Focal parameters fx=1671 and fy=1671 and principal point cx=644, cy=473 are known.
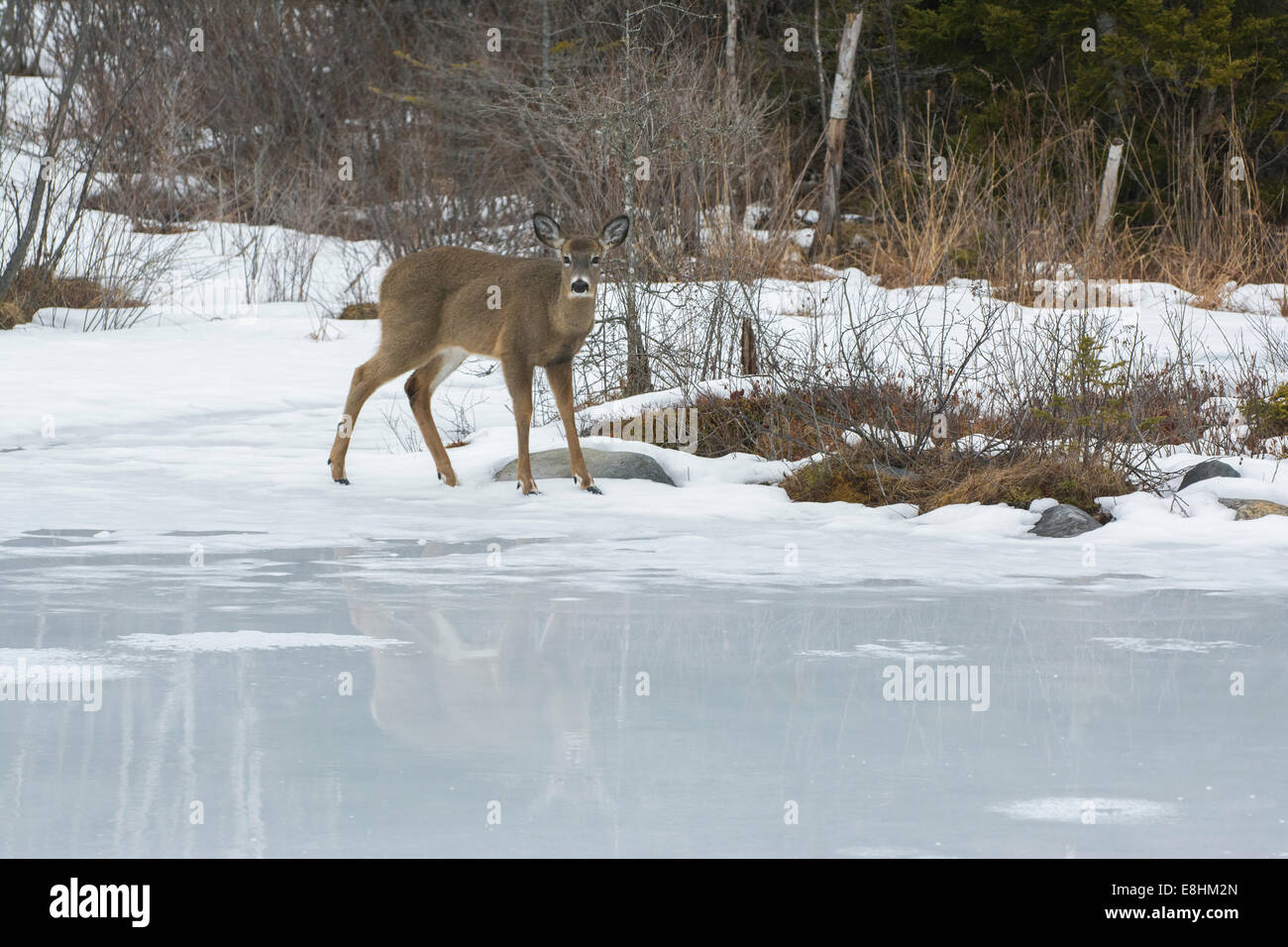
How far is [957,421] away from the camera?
35.3 feet

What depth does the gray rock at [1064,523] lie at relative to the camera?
8492 mm

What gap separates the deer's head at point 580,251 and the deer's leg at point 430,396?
3.41ft

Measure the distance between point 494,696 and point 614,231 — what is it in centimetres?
474

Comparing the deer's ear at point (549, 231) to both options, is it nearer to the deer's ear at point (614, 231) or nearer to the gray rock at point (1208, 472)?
the deer's ear at point (614, 231)

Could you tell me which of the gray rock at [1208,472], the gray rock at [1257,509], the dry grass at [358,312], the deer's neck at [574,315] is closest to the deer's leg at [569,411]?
the deer's neck at [574,315]

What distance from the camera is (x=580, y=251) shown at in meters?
9.02

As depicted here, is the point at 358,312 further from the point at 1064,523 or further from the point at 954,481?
the point at 1064,523

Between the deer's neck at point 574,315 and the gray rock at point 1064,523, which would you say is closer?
the gray rock at point 1064,523

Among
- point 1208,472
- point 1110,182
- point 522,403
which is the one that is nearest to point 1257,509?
point 1208,472

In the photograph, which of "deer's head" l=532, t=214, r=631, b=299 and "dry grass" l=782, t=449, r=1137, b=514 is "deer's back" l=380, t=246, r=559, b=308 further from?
"dry grass" l=782, t=449, r=1137, b=514

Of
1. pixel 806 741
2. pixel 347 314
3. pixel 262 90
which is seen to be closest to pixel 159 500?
pixel 806 741

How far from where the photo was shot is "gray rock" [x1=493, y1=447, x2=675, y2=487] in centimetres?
1003

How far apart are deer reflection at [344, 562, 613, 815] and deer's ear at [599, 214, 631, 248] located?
3.27 m

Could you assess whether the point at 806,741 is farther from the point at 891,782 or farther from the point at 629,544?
the point at 629,544
